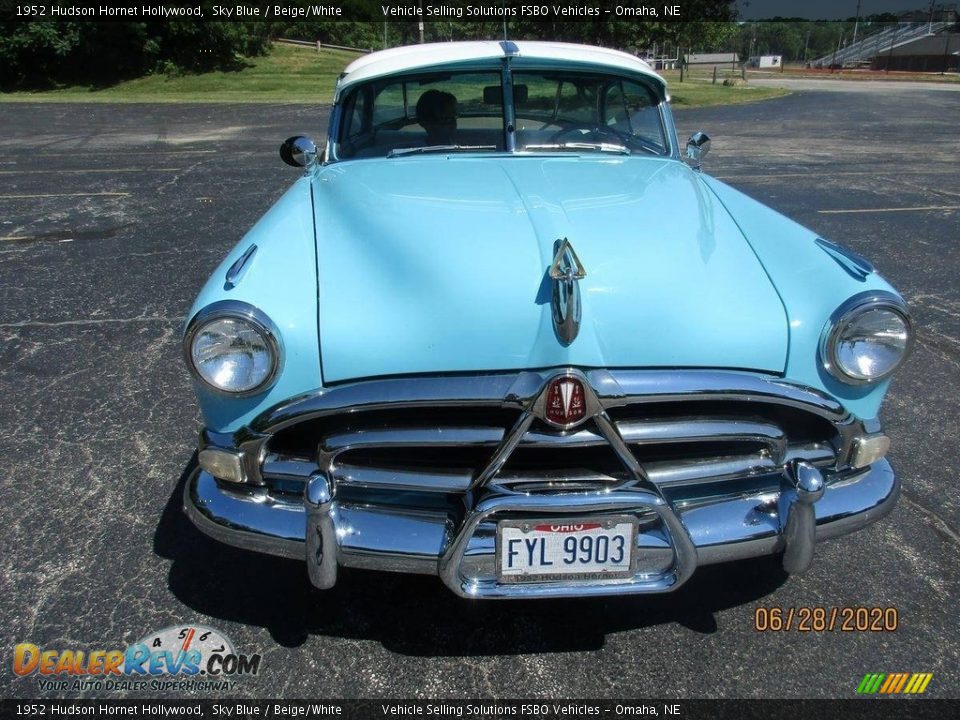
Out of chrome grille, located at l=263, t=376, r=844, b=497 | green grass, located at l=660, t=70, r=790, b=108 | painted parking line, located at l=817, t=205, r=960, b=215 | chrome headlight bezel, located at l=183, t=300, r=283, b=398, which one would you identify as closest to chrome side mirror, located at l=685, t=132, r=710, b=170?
chrome grille, located at l=263, t=376, r=844, b=497

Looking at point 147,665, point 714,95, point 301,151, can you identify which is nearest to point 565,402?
point 147,665

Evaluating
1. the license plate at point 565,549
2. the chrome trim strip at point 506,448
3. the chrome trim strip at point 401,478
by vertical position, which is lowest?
the license plate at point 565,549

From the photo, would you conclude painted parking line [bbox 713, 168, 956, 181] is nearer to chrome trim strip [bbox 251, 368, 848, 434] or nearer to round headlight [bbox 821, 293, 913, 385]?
round headlight [bbox 821, 293, 913, 385]

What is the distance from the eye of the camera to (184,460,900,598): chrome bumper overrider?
71.1 inches

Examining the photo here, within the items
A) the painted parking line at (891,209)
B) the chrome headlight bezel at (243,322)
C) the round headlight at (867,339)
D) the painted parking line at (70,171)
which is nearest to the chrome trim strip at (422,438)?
the chrome headlight bezel at (243,322)

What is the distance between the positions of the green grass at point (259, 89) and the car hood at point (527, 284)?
1724 cm

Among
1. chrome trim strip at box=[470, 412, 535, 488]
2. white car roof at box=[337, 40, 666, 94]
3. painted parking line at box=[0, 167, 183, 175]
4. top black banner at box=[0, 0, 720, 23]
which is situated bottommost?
painted parking line at box=[0, 167, 183, 175]

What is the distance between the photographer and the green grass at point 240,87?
19750mm

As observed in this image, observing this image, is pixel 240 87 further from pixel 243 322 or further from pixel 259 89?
pixel 243 322

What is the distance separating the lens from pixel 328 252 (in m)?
2.23

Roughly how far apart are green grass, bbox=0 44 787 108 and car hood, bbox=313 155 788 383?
56.6 ft

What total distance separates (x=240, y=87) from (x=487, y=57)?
22.0 meters

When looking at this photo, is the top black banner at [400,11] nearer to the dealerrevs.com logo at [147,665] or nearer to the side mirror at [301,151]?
the side mirror at [301,151]

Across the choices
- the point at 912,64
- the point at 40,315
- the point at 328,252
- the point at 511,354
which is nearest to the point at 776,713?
the point at 511,354
